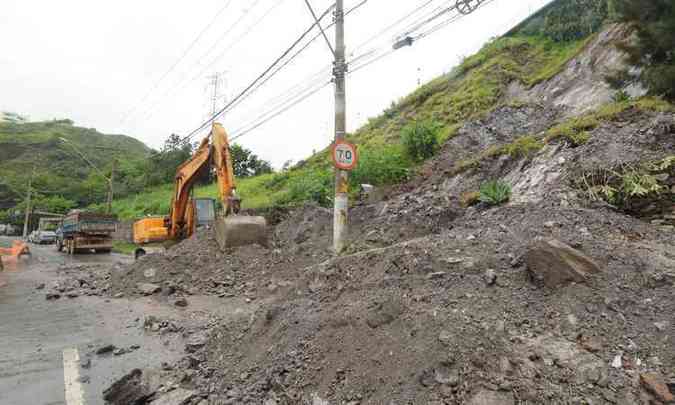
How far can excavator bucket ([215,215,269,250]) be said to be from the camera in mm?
10758

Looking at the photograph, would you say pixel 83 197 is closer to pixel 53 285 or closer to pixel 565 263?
pixel 53 285

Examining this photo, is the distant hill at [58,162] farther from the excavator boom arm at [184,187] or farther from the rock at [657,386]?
the rock at [657,386]

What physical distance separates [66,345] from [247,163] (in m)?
38.5

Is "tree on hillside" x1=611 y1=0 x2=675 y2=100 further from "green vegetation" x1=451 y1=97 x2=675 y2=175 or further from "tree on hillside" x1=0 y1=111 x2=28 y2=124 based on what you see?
"tree on hillside" x1=0 y1=111 x2=28 y2=124

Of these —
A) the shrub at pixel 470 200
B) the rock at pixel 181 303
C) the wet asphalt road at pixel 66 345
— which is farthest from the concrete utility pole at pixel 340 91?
the wet asphalt road at pixel 66 345

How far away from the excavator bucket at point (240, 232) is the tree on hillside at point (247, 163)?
106 feet

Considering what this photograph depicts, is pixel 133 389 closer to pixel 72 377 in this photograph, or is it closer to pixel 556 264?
pixel 72 377

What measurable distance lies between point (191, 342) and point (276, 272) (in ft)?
13.5

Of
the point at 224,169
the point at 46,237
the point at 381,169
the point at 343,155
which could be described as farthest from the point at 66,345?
the point at 46,237

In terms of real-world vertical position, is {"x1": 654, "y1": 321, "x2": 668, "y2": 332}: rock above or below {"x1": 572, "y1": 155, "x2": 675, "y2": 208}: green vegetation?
below

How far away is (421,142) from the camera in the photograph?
13227mm

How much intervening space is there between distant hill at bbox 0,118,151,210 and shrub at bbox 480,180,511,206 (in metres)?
40.6

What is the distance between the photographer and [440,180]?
34.8 ft

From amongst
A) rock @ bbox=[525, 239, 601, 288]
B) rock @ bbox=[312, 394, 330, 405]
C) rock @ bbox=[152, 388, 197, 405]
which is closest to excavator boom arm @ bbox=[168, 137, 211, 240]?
rock @ bbox=[152, 388, 197, 405]
